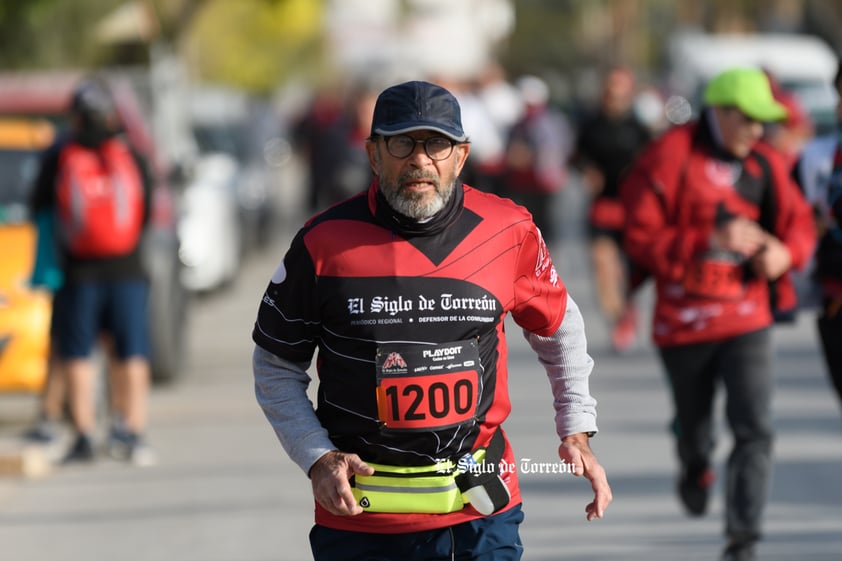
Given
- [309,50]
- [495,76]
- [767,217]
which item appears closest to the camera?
[767,217]

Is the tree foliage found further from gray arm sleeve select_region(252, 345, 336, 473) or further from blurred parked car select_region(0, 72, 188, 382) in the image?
gray arm sleeve select_region(252, 345, 336, 473)

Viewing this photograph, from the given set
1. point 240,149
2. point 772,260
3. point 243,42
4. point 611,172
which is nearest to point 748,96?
point 772,260

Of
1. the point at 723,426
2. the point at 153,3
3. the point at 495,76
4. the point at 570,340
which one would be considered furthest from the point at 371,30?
the point at 570,340

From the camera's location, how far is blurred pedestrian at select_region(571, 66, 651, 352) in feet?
47.2

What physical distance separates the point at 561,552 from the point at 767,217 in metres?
1.64

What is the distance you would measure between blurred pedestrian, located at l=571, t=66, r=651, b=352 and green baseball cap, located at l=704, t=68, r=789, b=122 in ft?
21.8

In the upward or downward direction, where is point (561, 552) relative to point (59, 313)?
downward

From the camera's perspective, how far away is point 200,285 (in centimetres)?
1772

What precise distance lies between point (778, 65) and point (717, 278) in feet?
51.7

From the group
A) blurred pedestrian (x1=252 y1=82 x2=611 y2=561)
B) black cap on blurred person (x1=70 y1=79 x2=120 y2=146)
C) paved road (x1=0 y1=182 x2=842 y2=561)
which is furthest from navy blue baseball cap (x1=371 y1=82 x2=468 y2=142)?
black cap on blurred person (x1=70 y1=79 x2=120 y2=146)

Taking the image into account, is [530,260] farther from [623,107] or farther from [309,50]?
[309,50]

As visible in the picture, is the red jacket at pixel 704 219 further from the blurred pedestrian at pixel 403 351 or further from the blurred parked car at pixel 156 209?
the blurred parked car at pixel 156 209

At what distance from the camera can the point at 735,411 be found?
739 cm

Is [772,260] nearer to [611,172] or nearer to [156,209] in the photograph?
[156,209]
